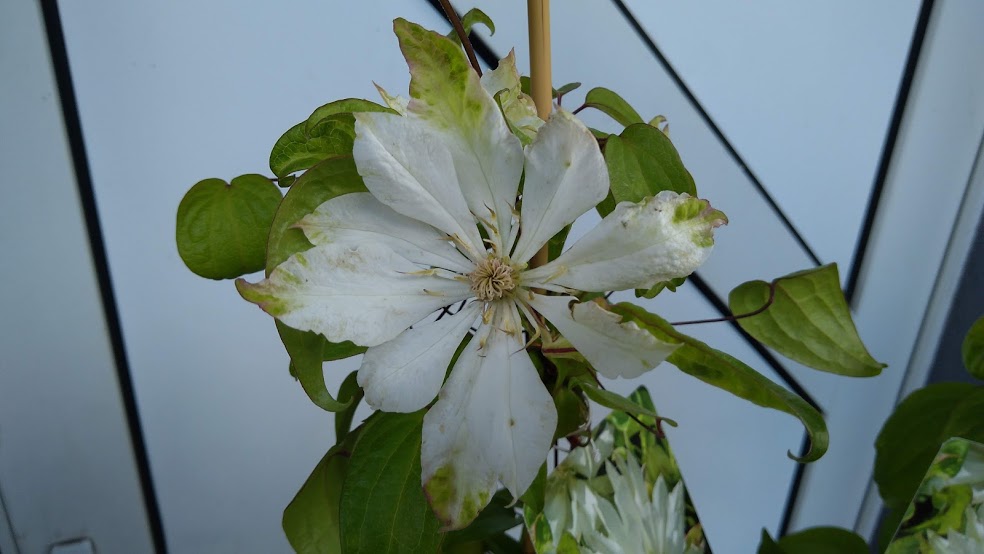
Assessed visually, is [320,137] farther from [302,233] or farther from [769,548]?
[769,548]

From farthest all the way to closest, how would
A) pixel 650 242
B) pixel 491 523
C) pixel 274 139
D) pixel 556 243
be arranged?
pixel 274 139
pixel 491 523
pixel 556 243
pixel 650 242

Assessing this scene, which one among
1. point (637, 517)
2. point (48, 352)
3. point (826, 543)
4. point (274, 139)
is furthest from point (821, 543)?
point (48, 352)

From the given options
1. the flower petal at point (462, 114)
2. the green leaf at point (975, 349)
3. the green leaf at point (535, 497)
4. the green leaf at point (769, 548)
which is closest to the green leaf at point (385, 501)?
the green leaf at point (535, 497)

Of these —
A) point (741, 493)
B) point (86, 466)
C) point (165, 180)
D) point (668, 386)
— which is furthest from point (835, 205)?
point (86, 466)

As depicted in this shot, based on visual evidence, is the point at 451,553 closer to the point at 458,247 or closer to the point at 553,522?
the point at 553,522

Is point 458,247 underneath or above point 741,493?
above

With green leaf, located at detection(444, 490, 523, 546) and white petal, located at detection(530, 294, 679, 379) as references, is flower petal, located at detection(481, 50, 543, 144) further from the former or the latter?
green leaf, located at detection(444, 490, 523, 546)

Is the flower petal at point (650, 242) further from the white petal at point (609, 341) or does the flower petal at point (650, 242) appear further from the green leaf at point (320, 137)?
the green leaf at point (320, 137)
